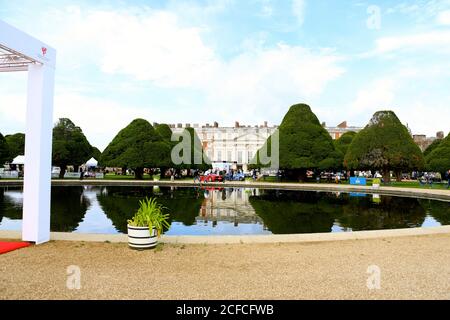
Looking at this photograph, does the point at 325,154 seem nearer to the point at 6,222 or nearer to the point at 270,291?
the point at 6,222

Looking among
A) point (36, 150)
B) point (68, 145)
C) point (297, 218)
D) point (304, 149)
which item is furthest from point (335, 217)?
point (68, 145)

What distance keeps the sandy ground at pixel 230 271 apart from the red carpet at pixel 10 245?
0.71ft

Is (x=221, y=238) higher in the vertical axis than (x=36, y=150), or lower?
lower

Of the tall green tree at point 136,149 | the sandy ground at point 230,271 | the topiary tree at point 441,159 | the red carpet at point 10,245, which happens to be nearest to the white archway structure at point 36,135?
the red carpet at point 10,245

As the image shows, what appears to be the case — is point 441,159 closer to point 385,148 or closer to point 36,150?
point 385,148

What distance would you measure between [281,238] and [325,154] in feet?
119

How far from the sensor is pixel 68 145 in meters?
43.1

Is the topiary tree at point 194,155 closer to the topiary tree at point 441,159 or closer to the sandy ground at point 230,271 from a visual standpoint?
the topiary tree at point 441,159

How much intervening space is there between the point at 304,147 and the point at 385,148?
927 centimetres

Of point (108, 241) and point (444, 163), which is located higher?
point (444, 163)

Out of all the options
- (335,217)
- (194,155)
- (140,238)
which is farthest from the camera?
(194,155)

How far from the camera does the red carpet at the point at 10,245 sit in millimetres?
7166
